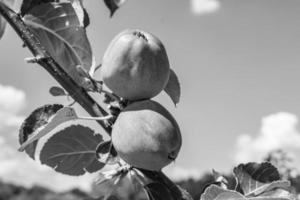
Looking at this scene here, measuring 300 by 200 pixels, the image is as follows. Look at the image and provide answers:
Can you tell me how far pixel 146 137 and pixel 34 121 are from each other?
24 cm

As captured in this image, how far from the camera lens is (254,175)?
0.98m

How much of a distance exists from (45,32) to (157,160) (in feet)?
1.28

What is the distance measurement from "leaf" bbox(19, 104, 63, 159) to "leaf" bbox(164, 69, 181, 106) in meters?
0.26

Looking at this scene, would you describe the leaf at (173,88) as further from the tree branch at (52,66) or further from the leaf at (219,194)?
the leaf at (219,194)

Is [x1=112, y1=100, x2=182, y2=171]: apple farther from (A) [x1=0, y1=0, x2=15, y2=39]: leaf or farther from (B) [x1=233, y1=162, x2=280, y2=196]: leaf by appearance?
(A) [x1=0, y1=0, x2=15, y2=39]: leaf

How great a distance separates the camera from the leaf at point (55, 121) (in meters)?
0.92

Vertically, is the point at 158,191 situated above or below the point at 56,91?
below

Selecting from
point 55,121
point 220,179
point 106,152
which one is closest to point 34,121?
point 55,121

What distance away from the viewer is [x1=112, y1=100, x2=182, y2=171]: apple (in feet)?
2.80

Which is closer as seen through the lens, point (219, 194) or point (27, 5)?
point (219, 194)

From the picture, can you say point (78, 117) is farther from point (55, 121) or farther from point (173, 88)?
point (173, 88)

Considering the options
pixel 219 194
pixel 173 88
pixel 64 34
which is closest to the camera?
pixel 219 194

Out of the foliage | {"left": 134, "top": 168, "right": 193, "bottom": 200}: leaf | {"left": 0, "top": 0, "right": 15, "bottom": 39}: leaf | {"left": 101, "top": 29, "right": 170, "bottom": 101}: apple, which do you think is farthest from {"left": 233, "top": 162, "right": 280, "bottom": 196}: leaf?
{"left": 0, "top": 0, "right": 15, "bottom": 39}: leaf

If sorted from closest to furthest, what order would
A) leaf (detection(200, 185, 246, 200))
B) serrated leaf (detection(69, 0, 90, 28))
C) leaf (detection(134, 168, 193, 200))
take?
leaf (detection(200, 185, 246, 200))
leaf (detection(134, 168, 193, 200))
serrated leaf (detection(69, 0, 90, 28))
